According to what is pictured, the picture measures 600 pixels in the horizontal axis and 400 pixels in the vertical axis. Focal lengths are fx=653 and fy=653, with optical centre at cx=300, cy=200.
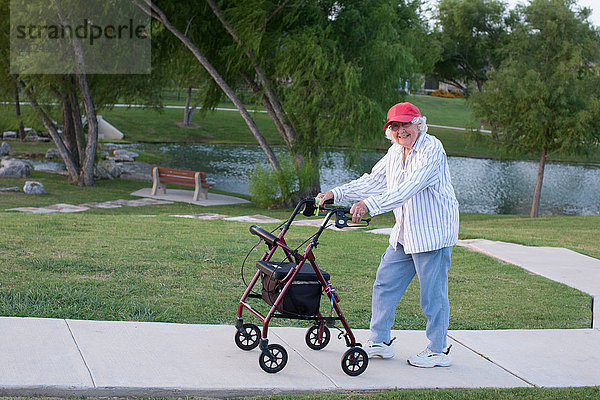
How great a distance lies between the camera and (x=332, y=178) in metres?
26.4

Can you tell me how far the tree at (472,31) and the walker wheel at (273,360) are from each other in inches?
1635

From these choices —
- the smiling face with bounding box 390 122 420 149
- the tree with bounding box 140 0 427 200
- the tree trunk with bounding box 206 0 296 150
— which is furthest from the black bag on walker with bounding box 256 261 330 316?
the tree trunk with bounding box 206 0 296 150

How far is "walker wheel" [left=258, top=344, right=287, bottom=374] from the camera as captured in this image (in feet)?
14.5

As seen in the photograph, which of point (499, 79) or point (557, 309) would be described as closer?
point (557, 309)

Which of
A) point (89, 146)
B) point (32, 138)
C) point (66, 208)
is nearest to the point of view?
point (66, 208)

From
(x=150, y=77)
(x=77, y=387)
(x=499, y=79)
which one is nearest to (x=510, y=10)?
(x=499, y=79)

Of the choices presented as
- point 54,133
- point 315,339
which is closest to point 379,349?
point 315,339

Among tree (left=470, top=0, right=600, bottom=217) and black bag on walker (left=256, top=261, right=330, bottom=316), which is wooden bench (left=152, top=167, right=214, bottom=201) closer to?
tree (left=470, top=0, right=600, bottom=217)

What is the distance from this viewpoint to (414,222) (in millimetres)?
4766

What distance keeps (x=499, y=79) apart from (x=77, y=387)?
19.6 m

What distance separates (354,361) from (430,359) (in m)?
0.67

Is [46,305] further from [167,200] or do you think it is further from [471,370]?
[167,200]

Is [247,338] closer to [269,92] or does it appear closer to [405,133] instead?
[405,133]

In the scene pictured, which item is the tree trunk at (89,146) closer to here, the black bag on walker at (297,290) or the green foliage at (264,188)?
the green foliage at (264,188)
